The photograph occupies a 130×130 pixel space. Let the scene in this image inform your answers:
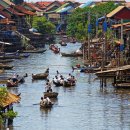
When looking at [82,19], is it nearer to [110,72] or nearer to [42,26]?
[42,26]

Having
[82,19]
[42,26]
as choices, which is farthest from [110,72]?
[42,26]

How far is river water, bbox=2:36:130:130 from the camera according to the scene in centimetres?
5700

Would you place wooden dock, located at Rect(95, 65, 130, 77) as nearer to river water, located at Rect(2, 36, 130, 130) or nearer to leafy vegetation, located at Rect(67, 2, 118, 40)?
river water, located at Rect(2, 36, 130, 130)

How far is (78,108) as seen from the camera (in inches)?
2559

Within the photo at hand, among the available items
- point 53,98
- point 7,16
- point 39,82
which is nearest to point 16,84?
point 39,82

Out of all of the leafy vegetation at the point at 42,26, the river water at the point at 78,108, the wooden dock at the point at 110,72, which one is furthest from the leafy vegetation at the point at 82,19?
the wooden dock at the point at 110,72

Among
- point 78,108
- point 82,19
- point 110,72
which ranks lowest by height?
point 78,108

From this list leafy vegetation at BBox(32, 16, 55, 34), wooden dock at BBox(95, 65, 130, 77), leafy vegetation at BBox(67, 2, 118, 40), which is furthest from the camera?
leafy vegetation at BBox(32, 16, 55, 34)

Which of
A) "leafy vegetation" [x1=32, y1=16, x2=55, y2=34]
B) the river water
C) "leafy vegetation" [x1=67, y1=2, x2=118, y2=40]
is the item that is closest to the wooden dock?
the river water

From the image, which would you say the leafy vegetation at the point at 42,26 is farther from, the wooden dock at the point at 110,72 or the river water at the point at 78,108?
the wooden dock at the point at 110,72

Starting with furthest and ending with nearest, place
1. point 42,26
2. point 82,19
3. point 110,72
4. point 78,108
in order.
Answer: point 42,26
point 82,19
point 110,72
point 78,108

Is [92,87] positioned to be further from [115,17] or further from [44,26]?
[44,26]

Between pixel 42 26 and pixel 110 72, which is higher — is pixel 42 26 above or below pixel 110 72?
above

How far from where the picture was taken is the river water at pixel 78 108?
57.0 m
